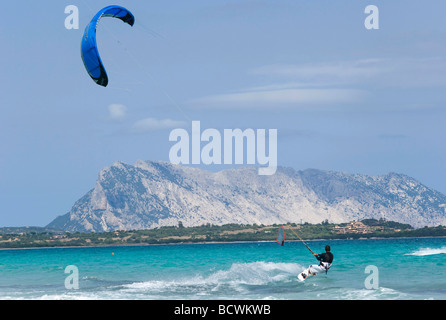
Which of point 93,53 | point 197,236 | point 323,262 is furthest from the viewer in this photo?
point 197,236

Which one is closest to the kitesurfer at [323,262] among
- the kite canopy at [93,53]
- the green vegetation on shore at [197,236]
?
the kite canopy at [93,53]

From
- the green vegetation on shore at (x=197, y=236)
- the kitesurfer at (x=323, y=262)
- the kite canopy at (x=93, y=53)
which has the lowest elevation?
the green vegetation on shore at (x=197, y=236)

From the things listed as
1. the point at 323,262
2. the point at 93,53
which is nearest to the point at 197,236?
the point at 93,53

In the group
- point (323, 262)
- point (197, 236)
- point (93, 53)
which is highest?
point (93, 53)

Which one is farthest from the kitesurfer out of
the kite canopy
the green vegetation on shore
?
the green vegetation on shore

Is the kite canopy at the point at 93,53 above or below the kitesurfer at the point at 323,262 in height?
above

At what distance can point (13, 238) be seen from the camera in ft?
615

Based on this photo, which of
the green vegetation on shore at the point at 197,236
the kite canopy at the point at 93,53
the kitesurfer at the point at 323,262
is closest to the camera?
the kitesurfer at the point at 323,262

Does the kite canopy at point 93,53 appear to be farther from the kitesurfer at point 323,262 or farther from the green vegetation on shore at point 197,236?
the green vegetation on shore at point 197,236

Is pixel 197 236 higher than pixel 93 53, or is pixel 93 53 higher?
pixel 93 53

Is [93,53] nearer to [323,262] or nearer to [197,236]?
[323,262]

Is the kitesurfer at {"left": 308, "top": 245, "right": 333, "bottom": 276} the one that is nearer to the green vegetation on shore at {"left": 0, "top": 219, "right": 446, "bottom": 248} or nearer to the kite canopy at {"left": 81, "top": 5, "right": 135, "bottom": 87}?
the kite canopy at {"left": 81, "top": 5, "right": 135, "bottom": 87}

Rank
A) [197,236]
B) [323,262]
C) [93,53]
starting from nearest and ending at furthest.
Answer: [323,262] < [93,53] < [197,236]
